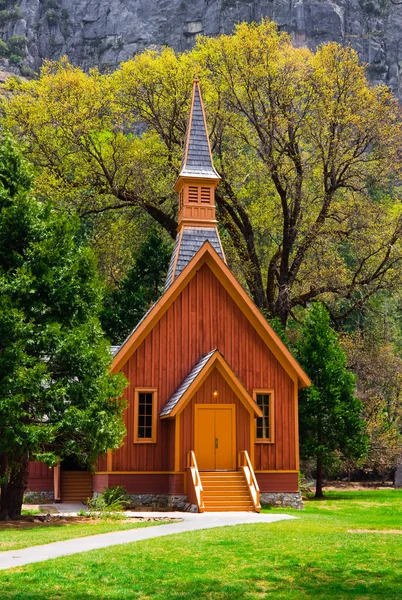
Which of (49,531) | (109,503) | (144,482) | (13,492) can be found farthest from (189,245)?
(49,531)

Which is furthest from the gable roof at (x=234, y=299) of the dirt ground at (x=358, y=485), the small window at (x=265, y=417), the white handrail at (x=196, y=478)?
the dirt ground at (x=358, y=485)

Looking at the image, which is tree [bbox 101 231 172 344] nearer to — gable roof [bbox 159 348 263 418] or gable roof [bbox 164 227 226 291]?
gable roof [bbox 164 227 226 291]

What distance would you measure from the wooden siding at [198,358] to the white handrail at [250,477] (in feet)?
3.68

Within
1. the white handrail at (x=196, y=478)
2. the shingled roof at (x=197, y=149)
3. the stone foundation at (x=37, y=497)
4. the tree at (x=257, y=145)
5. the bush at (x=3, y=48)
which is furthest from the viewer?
the bush at (x=3, y=48)

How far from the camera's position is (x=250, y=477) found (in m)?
21.3

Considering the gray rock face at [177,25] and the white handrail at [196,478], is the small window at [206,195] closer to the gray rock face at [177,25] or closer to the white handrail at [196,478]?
the white handrail at [196,478]

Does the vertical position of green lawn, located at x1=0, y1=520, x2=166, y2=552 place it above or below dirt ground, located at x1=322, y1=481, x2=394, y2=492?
above

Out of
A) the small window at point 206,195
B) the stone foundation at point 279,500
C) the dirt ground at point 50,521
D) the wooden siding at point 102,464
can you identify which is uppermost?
the small window at point 206,195

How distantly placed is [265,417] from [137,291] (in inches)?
560

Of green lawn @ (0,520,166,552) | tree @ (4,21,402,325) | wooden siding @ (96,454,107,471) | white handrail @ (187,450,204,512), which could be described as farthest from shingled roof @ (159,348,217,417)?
tree @ (4,21,402,325)

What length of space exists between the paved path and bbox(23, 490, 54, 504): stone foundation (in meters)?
6.02

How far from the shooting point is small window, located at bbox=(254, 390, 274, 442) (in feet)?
77.2

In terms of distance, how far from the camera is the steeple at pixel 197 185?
86.2ft

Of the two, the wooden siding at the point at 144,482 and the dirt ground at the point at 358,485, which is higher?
the wooden siding at the point at 144,482
